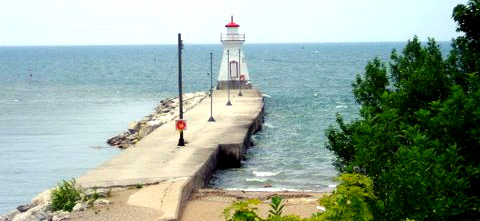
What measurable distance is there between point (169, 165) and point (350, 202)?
15.7m

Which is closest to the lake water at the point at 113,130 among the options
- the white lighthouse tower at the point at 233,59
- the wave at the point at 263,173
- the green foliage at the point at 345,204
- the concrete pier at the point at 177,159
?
the wave at the point at 263,173

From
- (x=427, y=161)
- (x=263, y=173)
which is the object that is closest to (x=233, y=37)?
(x=263, y=173)

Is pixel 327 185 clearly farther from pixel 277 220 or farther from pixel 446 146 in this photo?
pixel 277 220

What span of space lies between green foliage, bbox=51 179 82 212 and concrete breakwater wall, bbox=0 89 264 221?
253 millimetres

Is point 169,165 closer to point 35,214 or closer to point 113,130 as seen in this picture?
point 35,214

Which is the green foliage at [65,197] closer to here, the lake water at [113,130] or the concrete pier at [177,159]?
the concrete pier at [177,159]

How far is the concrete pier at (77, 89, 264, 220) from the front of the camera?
63.2 feet

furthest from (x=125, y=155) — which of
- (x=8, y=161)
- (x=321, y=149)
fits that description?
(x=321, y=149)

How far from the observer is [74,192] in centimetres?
1834

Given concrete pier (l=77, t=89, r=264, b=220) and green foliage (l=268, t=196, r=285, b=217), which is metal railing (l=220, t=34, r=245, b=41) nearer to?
concrete pier (l=77, t=89, r=264, b=220)

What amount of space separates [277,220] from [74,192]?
11.6 meters

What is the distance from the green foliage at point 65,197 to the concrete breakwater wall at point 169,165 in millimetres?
253

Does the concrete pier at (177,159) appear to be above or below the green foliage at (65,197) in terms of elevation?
below

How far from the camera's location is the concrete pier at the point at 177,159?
19250 mm
